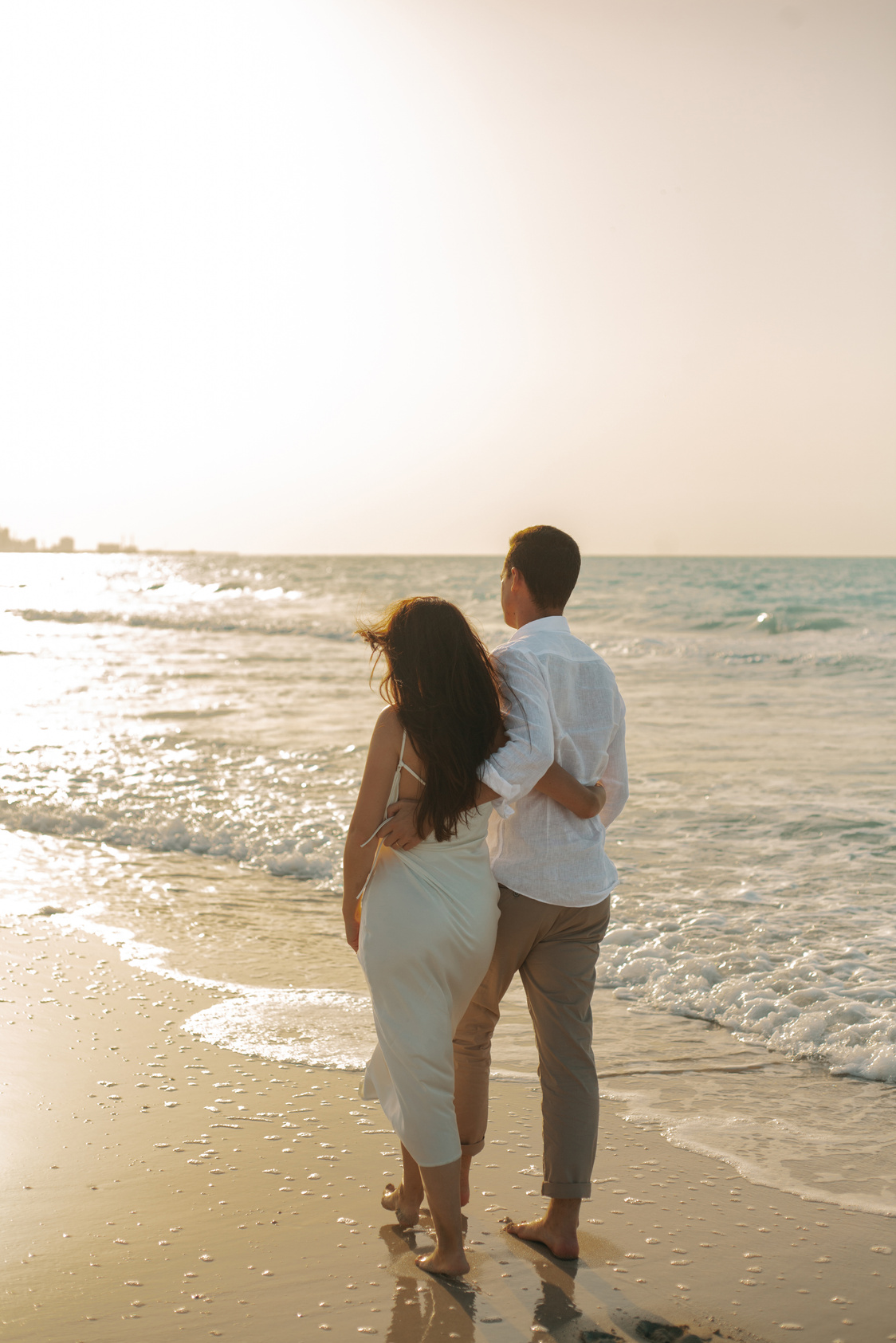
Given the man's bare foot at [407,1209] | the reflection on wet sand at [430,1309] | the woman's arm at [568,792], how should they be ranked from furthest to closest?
the man's bare foot at [407,1209] < the woman's arm at [568,792] < the reflection on wet sand at [430,1309]

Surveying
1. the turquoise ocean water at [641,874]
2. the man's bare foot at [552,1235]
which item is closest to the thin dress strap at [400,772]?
the turquoise ocean water at [641,874]

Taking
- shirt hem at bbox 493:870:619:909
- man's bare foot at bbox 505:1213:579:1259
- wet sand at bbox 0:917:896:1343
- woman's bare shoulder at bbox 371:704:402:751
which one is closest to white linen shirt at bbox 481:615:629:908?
shirt hem at bbox 493:870:619:909

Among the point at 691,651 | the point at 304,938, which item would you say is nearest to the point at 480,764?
the point at 304,938

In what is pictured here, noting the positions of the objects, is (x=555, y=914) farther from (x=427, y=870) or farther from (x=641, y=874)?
(x=641, y=874)

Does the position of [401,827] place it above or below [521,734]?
below

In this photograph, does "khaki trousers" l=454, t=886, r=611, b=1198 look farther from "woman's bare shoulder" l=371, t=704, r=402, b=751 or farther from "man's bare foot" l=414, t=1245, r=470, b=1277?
"woman's bare shoulder" l=371, t=704, r=402, b=751

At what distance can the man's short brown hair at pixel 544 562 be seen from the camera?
104 inches

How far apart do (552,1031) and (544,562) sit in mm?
1181

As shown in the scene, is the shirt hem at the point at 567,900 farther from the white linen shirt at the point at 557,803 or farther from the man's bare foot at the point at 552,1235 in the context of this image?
the man's bare foot at the point at 552,1235

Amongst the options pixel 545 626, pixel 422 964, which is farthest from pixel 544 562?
→ pixel 422 964

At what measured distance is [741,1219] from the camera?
2.83m

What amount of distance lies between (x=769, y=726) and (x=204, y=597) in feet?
132

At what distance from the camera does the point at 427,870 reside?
2.42m

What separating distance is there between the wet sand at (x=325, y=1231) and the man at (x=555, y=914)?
0.78 feet
